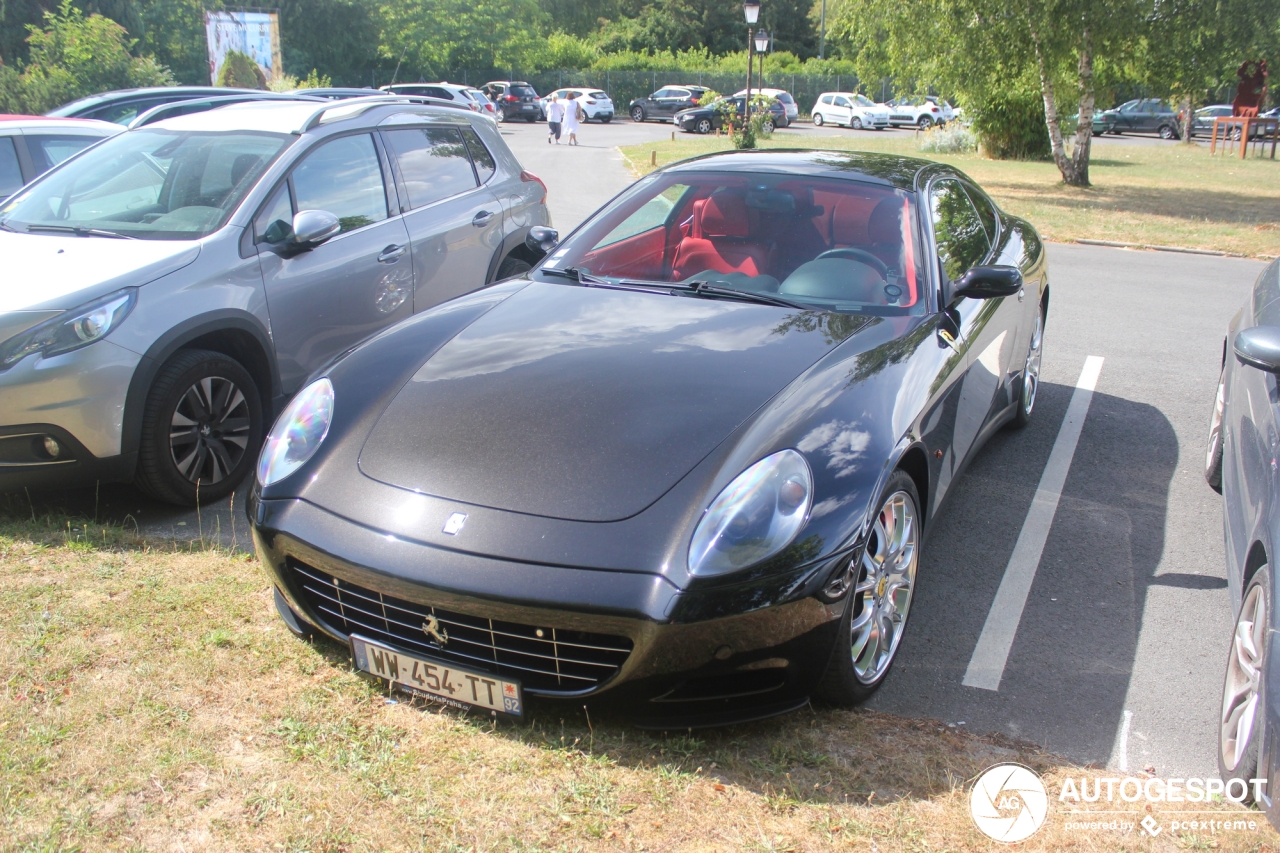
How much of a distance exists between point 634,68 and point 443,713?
62959 mm

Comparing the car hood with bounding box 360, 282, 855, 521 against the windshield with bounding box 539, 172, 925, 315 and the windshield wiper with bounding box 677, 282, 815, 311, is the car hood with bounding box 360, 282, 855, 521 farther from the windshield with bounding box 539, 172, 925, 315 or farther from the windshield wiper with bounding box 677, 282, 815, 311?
the windshield with bounding box 539, 172, 925, 315

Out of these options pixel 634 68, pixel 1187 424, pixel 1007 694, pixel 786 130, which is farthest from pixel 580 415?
pixel 634 68

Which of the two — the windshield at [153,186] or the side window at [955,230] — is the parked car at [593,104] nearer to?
the windshield at [153,186]

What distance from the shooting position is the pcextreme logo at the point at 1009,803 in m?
2.59

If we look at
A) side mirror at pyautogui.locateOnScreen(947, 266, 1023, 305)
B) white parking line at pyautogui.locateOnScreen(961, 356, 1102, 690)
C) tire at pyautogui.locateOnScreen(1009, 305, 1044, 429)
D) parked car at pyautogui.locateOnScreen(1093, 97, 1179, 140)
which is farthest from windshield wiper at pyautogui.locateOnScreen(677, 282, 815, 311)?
parked car at pyautogui.locateOnScreen(1093, 97, 1179, 140)

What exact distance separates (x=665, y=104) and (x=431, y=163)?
4418 cm

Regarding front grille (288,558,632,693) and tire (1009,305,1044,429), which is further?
tire (1009,305,1044,429)

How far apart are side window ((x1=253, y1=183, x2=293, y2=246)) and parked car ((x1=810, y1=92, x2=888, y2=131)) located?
149ft

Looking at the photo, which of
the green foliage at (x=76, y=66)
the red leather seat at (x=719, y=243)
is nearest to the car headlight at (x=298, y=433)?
the red leather seat at (x=719, y=243)

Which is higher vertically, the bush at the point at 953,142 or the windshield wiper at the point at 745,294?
the windshield wiper at the point at 745,294

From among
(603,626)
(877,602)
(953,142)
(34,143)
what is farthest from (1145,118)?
(603,626)

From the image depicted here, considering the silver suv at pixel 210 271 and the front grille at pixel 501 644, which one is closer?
the front grille at pixel 501 644

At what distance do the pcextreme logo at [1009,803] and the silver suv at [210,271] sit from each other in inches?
106

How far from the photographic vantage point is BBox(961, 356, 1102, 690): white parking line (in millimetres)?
3461
